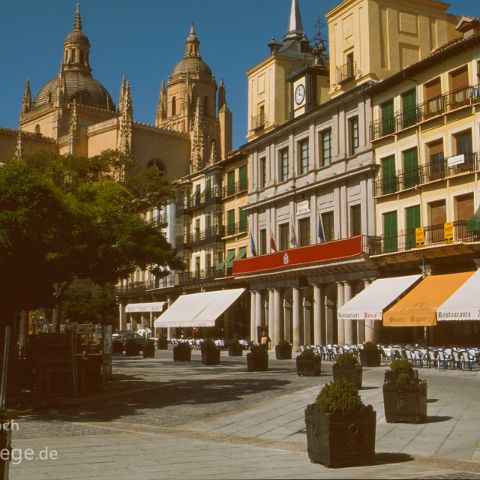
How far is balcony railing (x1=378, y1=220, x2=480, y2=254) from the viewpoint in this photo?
29.7 m

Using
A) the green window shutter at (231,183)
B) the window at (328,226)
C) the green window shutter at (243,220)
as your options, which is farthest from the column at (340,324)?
the green window shutter at (231,183)

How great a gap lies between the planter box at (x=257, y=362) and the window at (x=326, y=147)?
655 inches

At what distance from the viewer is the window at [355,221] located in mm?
37062

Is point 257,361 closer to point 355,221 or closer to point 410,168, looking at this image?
point 410,168

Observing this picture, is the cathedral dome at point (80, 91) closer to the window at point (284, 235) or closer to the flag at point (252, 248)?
the flag at point (252, 248)

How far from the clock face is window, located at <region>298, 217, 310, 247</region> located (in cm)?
755

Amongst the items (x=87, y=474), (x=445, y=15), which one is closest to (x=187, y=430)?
(x=87, y=474)

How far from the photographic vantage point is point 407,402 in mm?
12742

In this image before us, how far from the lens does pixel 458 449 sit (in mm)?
10367

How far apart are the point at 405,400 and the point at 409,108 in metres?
24.0

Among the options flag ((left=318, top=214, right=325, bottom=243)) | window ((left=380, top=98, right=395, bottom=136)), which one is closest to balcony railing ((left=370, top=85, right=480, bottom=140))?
window ((left=380, top=98, right=395, bottom=136))

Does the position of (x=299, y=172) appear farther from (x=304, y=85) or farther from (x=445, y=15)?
(x=445, y=15)

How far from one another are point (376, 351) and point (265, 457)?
18.5 metres

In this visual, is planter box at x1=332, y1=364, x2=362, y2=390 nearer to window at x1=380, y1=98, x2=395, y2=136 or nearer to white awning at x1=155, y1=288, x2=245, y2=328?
window at x1=380, y1=98, x2=395, y2=136
